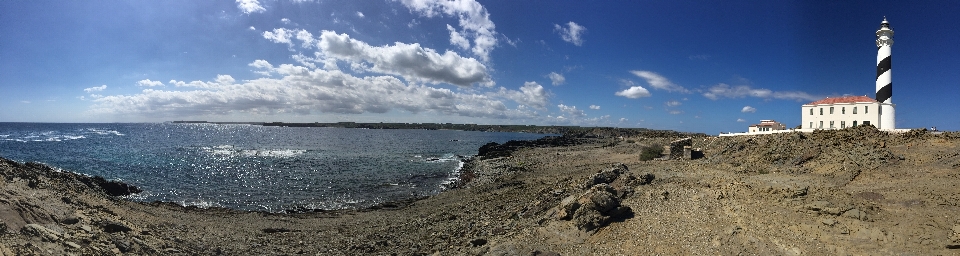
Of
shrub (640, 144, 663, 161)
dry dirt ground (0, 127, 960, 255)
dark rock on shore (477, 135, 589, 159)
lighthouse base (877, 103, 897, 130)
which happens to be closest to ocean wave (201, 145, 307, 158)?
dark rock on shore (477, 135, 589, 159)

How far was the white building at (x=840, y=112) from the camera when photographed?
99.1ft

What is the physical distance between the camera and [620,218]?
38.1ft

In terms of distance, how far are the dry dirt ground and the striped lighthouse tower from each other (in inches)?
578

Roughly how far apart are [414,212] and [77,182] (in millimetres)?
15022

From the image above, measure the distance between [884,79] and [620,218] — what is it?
108 feet

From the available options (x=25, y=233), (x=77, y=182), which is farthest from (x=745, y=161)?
(x=77, y=182)

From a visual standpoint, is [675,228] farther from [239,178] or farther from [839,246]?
[239,178]

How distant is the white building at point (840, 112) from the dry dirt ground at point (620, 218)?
13.9 metres

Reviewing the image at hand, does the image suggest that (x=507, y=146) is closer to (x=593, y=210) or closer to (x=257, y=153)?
(x=257, y=153)

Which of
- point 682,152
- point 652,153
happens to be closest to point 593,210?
point 682,152

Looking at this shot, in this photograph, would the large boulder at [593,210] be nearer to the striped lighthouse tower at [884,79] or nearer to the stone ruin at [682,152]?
the stone ruin at [682,152]

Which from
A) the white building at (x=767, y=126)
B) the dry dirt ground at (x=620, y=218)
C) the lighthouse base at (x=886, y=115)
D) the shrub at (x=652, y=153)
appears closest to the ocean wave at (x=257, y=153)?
the dry dirt ground at (x=620, y=218)

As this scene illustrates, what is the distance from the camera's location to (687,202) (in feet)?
40.9

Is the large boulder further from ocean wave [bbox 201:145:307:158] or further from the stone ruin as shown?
ocean wave [bbox 201:145:307:158]
